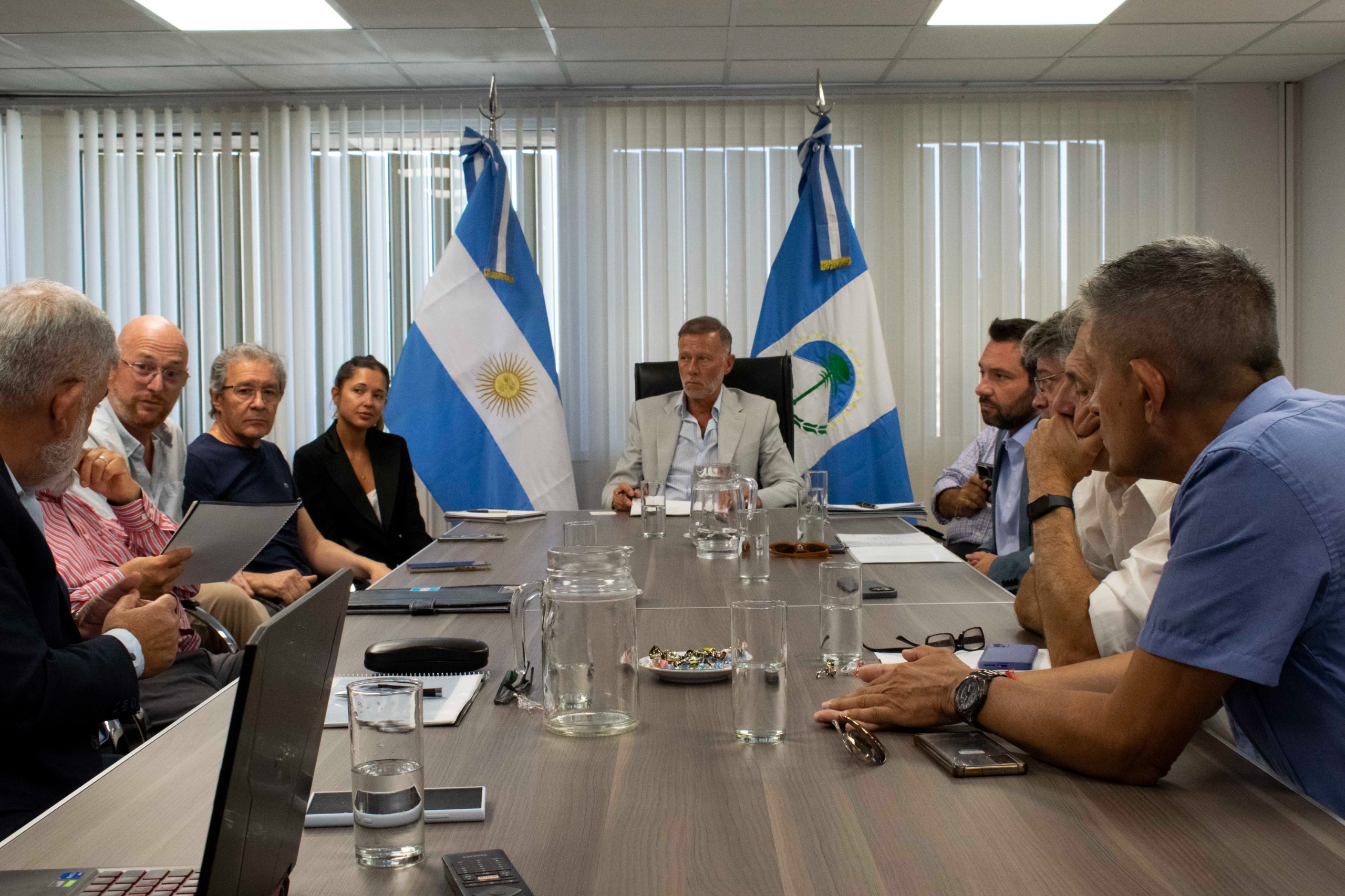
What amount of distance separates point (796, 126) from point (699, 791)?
4.96 m

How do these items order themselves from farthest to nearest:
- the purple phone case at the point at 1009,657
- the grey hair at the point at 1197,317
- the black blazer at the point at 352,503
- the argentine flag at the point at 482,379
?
1. the argentine flag at the point at 482,379
2. the black blazer at the point at 352,503
3. the purple phone case at the point at 1009,657
4. the grey hair at the point at 1197,317

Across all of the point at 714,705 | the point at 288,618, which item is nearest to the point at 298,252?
the point at 714,705

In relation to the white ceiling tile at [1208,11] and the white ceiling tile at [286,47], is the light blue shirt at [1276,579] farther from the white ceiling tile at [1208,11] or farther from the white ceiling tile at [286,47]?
the white ceiling tile at [286,47]

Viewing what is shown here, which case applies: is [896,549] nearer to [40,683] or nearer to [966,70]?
[40,683]

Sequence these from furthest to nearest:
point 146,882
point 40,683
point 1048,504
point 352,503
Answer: point 352,503 < point 1048,504 < point 40,683 < point 146,882

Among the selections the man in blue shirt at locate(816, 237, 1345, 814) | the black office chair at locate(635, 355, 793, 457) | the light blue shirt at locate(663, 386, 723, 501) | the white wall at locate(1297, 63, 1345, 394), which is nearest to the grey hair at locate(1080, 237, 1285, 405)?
the man in blue shirt at locate(816, 237, 1345, 814)

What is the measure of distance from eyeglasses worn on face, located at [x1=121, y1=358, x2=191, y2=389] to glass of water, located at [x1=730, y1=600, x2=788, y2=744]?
2513mm

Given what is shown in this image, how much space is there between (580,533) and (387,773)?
1.64 m

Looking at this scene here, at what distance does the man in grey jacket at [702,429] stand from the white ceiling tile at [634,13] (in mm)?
1333

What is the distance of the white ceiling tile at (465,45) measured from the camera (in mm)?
4566

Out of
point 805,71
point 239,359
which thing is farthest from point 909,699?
point 805,71

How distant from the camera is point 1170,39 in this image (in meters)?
4.73

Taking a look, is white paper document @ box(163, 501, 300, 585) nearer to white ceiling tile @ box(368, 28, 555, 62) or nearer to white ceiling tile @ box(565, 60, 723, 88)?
white ceiling tile @ box(368, 28, 555, 62)

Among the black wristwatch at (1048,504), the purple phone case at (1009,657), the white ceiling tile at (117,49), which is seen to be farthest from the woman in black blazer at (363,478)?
the purple phone case at (1009,657)
